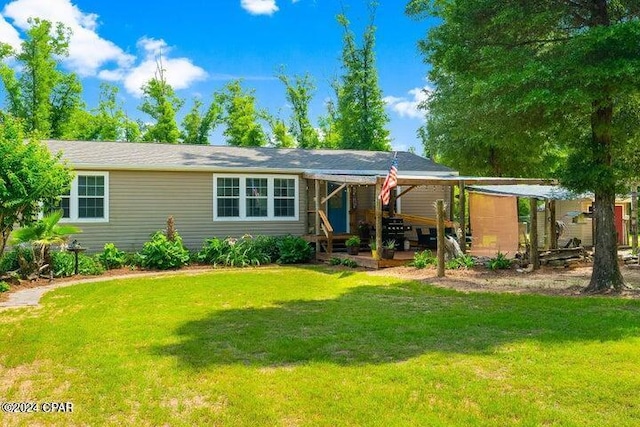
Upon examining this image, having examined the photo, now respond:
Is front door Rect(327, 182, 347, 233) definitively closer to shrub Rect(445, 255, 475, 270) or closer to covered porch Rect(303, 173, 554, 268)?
covered porch Rect(303, 173, 554, 268)

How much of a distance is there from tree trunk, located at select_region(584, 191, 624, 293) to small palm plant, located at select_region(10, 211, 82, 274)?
34.5ft

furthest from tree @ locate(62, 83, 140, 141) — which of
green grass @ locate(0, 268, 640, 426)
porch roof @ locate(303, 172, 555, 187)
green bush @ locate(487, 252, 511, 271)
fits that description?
green bush @ locate(487, 252, 511, 271)

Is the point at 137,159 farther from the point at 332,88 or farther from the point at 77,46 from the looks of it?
the point at 332,88

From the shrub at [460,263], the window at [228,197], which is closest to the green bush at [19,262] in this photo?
the window at [228,197]

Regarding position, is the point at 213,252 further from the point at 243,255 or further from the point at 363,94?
the point at 363,94

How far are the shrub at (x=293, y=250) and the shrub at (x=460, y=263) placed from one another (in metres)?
4.18

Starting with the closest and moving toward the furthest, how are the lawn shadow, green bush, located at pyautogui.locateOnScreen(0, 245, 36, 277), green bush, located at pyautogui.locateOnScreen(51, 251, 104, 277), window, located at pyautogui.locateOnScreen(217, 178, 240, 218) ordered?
the lawn shadow
green bush, located at pyautogui.locateOnScreen(0, 245, 36, 277)
green bush, located at pyautogui.locateOnScreen(51, 251, 104, 277)
window, located at pyautogui.locateOnScreen(217, 178, 240, 218)

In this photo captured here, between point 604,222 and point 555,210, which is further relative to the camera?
point 555,210

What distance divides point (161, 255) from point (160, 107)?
22210 millimetres

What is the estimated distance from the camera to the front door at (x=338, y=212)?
17781mm

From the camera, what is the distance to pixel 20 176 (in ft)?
31.6

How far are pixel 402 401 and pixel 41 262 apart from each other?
33.4 feet

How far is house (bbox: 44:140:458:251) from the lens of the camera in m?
14.6

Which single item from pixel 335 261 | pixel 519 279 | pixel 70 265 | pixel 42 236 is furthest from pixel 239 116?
pixel 519 279
